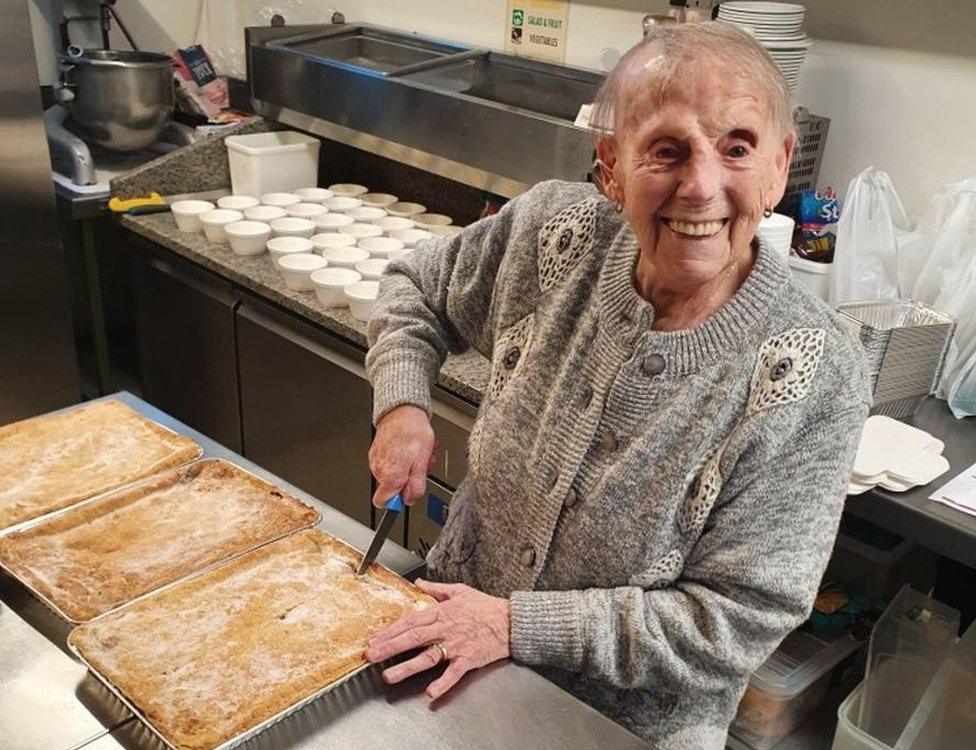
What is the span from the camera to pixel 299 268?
231cm

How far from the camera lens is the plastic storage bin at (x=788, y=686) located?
1885mm

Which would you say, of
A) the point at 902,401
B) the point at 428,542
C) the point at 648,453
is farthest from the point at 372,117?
the point at 648,453

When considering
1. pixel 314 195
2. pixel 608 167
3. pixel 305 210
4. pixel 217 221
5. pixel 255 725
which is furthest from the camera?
pixel 314 195

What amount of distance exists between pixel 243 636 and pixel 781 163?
78 cm

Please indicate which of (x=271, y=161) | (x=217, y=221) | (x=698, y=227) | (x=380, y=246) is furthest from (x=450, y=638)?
(x=271, y=161)

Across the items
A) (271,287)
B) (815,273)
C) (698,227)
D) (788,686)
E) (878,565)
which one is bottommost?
(788,686)

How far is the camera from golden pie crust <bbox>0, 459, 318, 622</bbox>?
1.07 metres

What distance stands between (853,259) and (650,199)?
0.96 metres

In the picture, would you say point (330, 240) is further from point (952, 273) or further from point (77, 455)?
point (952, 273)

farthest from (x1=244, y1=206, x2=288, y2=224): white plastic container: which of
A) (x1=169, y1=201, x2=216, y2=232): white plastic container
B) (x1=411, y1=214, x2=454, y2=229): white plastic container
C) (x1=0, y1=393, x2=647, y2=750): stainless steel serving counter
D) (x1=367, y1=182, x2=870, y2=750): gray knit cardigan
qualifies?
(x1=0, y1=393, x2=647, y2=750): stainless steel serving counter

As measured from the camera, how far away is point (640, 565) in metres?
1.09

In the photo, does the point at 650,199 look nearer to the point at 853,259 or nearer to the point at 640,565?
the point at 640,565

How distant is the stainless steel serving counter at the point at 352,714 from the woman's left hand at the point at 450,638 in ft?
0.05

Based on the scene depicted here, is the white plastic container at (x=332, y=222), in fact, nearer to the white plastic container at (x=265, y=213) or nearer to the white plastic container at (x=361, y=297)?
the white plastic container at (x=265, y=213)
